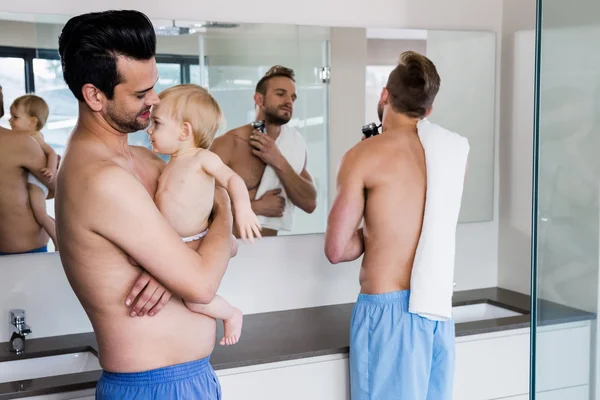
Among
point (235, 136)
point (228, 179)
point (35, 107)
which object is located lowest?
point (228, 179)

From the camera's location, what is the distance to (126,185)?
1.42 m

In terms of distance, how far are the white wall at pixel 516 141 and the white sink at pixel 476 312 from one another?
231 millimetres

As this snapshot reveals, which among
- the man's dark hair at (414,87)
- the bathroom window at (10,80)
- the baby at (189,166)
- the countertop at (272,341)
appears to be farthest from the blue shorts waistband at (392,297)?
the bathroom window at (10,80)

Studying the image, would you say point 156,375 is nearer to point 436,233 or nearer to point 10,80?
point 436,233

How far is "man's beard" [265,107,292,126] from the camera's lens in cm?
285

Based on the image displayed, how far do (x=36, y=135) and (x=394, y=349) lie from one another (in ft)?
4.57

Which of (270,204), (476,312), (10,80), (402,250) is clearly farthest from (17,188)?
(476,312)

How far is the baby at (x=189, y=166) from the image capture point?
161cm

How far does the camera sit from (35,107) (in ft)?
8.23

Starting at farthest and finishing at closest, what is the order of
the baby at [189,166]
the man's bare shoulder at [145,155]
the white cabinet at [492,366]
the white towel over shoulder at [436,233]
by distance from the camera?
1. the white cabinet at [492,366]
2. the white towel over shoulder at [436,233]
3. the man's bare shoulder at [145,155]
4. the baby at [189,166]

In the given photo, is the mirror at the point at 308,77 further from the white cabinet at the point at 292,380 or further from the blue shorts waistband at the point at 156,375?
the blue shorts waistband at the point at 156,375

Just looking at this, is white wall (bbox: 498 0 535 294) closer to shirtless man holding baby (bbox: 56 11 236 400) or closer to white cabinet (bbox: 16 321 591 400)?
white cabinet (bbox: 16 321 591 400)

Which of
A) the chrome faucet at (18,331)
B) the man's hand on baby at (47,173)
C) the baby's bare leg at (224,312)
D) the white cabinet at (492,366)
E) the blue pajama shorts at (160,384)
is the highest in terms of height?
the man's hand on baby at (47,173)

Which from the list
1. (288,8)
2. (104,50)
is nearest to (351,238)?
(288,8)
